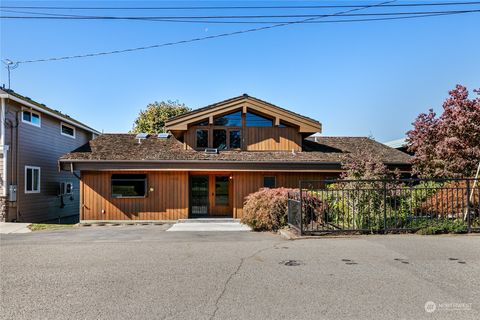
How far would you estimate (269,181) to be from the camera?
57.5ft

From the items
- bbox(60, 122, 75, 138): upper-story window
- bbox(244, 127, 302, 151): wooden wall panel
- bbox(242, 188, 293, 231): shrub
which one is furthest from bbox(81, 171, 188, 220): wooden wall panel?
bbox(60, 122, 75, 138): upper-story window

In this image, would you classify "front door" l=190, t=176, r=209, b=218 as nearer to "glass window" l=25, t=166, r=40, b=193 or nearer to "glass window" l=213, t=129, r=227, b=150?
"glass window" l=213, t=129, r=227, b=150

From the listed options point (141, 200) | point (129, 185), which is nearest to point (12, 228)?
point (129, 185)

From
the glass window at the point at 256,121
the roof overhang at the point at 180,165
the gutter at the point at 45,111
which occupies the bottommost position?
the roof overhang at the point at 180,165

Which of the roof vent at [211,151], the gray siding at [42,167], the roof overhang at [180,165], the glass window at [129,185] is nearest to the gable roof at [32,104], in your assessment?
the gray siding at [42,167]

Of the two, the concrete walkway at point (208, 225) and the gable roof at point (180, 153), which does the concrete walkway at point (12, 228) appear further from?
the concrete walkway at point (208, 225)

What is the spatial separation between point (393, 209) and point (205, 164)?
27.6 ft

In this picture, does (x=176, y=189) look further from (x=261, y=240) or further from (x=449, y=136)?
(x=449, y=136)

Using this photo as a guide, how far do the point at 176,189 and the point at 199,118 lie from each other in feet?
11.7

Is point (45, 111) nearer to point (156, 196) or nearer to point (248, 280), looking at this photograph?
point (156, 196)

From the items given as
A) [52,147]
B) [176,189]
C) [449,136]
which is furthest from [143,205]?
[449,136]

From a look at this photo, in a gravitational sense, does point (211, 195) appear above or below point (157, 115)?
below

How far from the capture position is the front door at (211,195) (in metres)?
17.8

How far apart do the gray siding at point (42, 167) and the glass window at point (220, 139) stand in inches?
354
